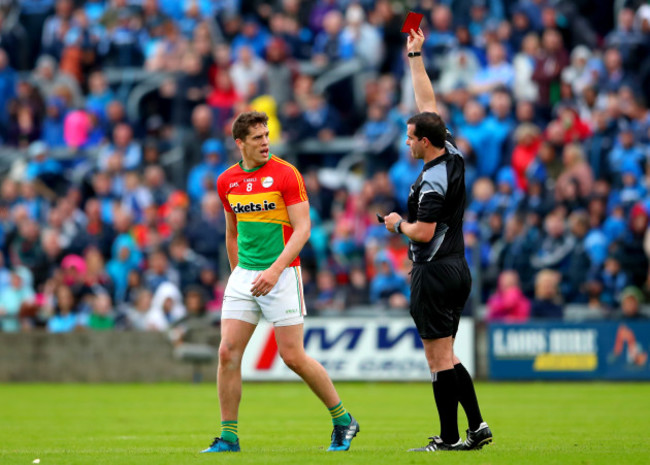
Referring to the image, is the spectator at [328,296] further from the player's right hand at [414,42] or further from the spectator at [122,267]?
the player's right hand at [414,42]

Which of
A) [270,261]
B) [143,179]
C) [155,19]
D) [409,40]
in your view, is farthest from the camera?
[155,19]

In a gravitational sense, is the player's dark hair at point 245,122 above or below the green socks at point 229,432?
above

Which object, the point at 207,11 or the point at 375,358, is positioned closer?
the point at 375,358

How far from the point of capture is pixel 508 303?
1936 cm

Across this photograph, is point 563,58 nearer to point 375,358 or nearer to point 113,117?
point 375,358

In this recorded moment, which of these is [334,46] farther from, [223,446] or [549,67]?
[223,446]

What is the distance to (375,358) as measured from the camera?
20047 mm

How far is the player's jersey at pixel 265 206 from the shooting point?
897 cm

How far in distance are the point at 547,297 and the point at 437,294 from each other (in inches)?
423

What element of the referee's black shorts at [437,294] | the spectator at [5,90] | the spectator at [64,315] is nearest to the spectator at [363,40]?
the spectator at [64,315]

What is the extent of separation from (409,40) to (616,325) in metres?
10.9

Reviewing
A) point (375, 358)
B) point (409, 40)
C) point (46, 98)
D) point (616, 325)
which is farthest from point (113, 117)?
point (409, 40)

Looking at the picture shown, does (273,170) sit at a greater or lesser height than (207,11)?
lesser

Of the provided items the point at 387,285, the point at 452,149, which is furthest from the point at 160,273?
the point at 452,149
